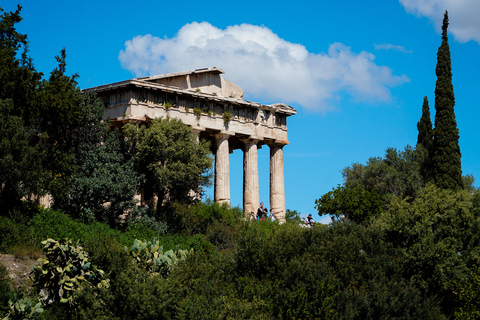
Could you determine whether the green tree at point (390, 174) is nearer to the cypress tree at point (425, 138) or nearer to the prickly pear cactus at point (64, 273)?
the cypress tree at point (425, 138)

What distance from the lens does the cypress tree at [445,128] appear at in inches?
1492

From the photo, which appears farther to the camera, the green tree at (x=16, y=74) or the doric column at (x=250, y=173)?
the doric column at (x=250, y=173)

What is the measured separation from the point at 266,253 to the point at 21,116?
10.7m

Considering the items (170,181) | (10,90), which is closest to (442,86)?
(170,181)

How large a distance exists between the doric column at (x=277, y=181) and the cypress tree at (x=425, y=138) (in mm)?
9511

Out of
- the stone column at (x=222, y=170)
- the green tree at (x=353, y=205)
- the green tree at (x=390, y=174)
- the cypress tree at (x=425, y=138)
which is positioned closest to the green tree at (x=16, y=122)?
the stone column at (x=222, y=170)

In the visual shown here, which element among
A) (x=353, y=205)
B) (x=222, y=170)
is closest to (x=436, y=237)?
(x=353, y=205)

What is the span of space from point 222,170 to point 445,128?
12.6 metres

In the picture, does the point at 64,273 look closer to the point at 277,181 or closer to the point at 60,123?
the point at 60,123

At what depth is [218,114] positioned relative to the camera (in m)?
36.8

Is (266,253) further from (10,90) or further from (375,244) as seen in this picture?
(10,90)

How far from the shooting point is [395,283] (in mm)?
22484

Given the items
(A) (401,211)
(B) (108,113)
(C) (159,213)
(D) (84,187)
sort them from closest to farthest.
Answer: (A) (401,211)
(D) (84,187)
(C) (159,213)
(B) (108,113)

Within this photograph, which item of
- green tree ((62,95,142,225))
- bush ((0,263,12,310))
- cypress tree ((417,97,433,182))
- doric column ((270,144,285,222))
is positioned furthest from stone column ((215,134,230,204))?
bush ((0,263,12,310))
